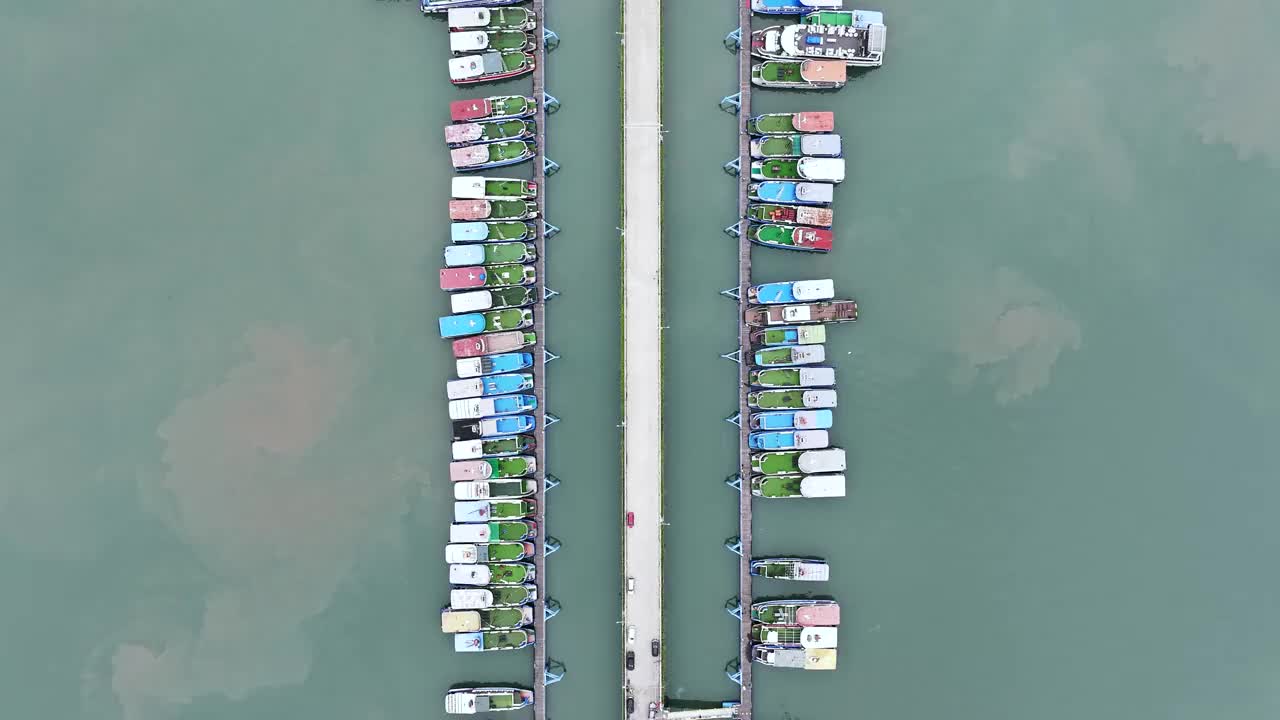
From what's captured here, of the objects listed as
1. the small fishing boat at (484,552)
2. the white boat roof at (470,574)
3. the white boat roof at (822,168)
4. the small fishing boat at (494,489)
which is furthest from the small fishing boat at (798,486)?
the white boat roof at (822,168)

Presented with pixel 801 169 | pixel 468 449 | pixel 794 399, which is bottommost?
pixel 468 449

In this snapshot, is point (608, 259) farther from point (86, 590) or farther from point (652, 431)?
point (86, 590)

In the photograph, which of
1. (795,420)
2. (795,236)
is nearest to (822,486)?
(795,420)

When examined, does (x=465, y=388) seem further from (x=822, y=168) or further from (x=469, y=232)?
(x=822, y=168)

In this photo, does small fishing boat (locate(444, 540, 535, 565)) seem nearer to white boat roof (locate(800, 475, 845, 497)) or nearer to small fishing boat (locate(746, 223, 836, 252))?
white boat roof (locate(800, 475, 845, 497))

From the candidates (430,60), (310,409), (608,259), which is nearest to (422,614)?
(310,409)
